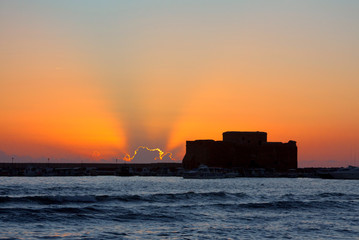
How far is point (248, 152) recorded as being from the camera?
523 ft

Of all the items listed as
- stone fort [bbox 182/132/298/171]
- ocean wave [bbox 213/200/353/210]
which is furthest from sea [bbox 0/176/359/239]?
stone fort [bbox 182/132/298/171]

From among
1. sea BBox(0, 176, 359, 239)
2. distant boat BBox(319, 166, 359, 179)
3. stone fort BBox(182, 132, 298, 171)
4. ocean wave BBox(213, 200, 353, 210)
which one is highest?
stone fort BBox(182, 132, 298, 171)

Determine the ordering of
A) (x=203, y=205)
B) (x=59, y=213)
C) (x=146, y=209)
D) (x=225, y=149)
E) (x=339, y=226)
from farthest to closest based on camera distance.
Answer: (x=225, y=149), (x=203, y=205), (x=146, y=209), (x=59, y=213), (x=339, y=226)

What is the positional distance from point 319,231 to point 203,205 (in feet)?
51.6

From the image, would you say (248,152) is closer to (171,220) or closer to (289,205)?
(289,205)

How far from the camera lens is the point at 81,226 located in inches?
1140

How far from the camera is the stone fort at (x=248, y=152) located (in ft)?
512

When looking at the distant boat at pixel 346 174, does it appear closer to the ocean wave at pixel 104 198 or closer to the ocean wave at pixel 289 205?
the ocean wave at pixel 104 198

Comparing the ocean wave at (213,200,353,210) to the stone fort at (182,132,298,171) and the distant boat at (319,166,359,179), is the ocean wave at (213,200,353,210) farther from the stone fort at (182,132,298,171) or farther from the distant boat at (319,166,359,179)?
the stone fort at (182,132,298,171)

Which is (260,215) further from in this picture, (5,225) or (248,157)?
(248,157)

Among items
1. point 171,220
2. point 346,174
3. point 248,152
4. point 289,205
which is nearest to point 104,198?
point 171,220

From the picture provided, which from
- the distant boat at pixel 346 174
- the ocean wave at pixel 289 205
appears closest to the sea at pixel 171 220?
the ocean wave at pixel 289 205

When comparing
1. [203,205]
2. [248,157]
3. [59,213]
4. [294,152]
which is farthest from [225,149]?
[59,213]

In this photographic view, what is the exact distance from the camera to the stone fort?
15600cm
